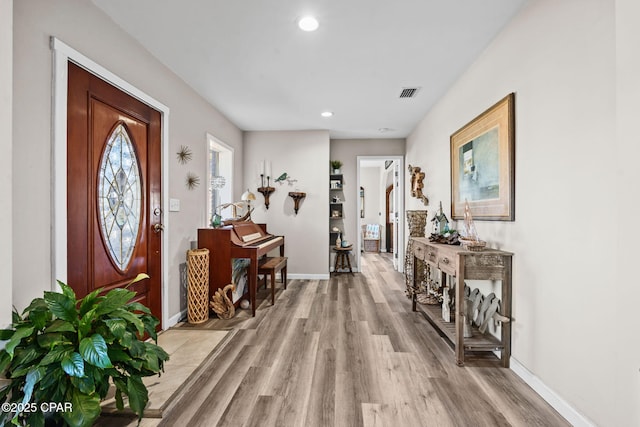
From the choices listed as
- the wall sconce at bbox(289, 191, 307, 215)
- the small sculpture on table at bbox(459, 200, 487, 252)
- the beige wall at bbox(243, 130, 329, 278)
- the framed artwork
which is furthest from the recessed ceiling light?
the wall sconce at bbox(289, 191, 307, 215)

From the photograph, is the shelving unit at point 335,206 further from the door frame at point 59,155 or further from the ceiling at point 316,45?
the door frame at point 59,155

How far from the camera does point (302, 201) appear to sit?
4777mm

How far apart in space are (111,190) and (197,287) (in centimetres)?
128

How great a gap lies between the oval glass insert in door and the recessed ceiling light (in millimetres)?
1573

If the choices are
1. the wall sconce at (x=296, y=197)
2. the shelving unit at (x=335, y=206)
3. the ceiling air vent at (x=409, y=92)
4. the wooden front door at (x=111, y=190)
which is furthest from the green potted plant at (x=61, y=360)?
the shelving unit at (x=335, y=206)

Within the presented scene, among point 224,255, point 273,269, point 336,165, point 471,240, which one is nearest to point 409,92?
point 471,240

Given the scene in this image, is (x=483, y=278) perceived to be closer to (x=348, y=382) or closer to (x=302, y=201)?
(x=348, y=382)

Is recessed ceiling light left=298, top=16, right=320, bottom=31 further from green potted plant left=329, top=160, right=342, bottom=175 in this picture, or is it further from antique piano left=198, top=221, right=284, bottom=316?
green potted plant left=329, top=160, right=342, bottom=175

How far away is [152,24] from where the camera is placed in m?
2.06

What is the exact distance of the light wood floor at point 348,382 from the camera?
1.54 metres

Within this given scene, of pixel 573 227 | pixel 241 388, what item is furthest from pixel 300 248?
pixel 573 227

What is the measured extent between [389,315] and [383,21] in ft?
8.99

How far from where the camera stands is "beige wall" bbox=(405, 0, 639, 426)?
1.27 metres

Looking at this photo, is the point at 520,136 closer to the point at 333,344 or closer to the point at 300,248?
the point at 333,344
